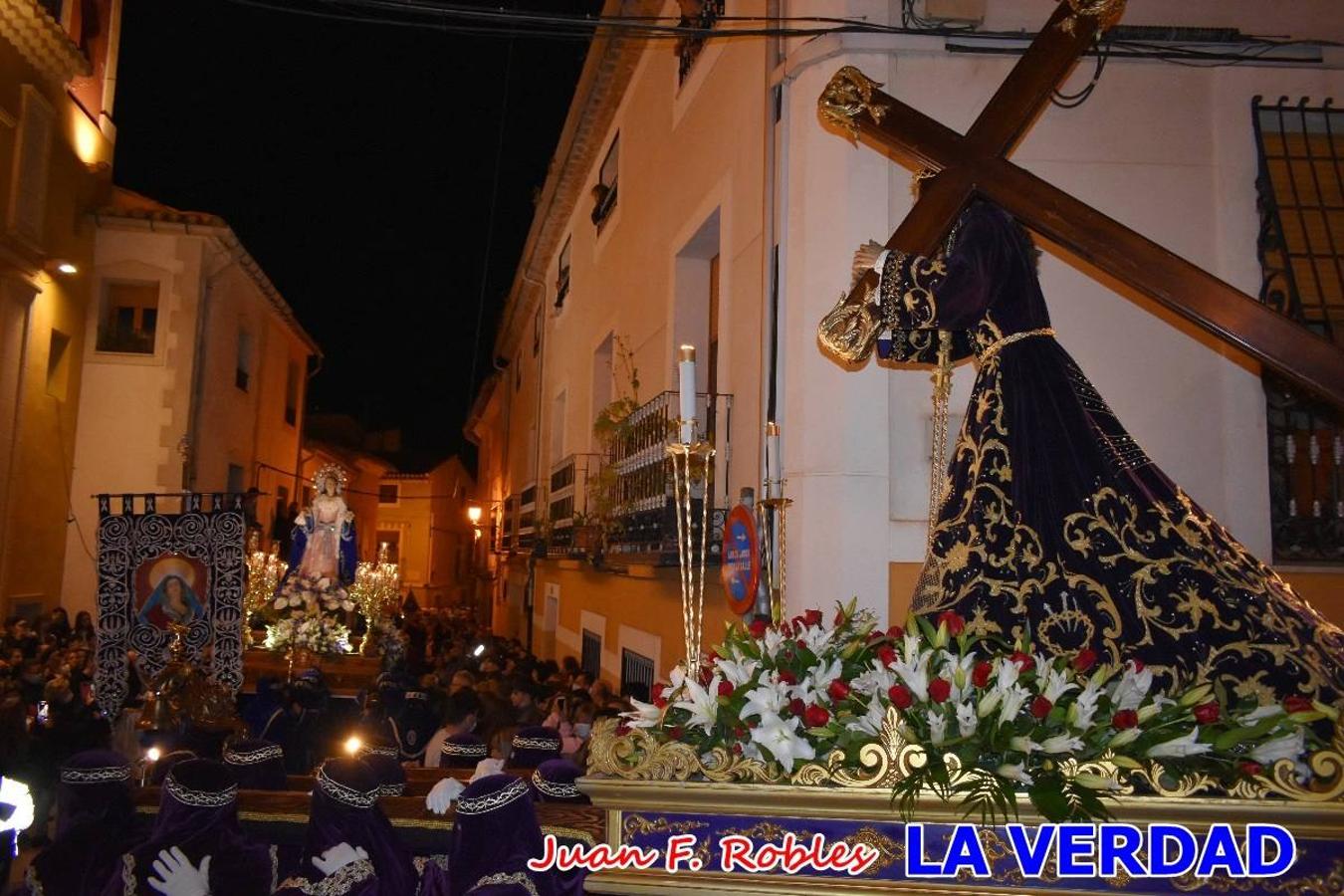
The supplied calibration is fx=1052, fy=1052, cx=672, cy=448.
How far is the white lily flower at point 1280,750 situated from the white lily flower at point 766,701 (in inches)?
46.4

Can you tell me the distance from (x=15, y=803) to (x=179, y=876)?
1.58 meters

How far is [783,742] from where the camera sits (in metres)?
2.71

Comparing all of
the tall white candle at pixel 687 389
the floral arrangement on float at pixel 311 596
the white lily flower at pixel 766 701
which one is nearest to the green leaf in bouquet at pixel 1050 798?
the white lily flower at pixel 766 701

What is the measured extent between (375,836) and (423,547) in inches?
1794

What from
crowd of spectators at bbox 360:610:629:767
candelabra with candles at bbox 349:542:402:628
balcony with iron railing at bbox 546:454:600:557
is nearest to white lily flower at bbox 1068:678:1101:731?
crowd of spectators at bbox 360:610:629:767

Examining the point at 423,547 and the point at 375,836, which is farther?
the point at 423,547

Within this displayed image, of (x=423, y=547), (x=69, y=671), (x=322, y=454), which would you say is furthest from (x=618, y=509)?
(x=423, y=547)

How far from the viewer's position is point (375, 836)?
4180mm

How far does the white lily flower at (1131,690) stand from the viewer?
2760mm

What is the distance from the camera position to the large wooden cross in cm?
369

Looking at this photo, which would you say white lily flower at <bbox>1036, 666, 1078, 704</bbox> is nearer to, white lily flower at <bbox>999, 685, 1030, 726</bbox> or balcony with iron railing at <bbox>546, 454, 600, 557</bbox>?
white lily flower at <bbox>999, 685, 1030, 726</bbox>

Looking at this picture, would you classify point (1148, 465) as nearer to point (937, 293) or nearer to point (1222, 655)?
point (1222, 655)

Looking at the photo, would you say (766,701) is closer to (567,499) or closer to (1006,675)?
(1006,675)

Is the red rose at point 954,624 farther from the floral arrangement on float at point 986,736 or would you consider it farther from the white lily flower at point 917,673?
the white lily flower at point 917,673
